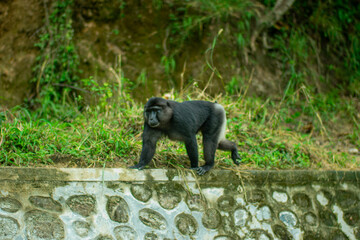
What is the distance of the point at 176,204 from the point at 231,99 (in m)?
3.31

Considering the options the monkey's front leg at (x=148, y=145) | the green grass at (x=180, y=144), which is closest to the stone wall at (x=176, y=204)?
the monkey's front leg at (x=148, y=145)

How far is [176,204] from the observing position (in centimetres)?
441

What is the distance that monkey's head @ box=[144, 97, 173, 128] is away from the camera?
4.28 m

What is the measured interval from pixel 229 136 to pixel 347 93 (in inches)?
184

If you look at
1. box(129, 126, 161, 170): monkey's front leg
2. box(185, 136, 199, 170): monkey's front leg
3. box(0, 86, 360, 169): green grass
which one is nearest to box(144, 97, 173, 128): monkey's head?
box(129, 126, 161, 170): monkey's front leg

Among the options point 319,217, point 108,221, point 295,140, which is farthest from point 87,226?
point 295,140

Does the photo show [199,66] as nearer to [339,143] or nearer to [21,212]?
[339,143]

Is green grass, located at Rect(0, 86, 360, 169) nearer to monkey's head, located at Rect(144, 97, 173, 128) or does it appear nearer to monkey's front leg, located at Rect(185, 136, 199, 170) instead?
monkey's front leg, located at Rect(185, 136, 199, 170)

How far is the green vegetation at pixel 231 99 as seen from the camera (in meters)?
4.96

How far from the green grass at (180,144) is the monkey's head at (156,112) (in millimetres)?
669

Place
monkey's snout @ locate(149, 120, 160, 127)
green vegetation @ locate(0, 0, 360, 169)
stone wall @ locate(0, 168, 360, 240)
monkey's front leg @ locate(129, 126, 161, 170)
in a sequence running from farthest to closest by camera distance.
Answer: green vegetation @ locate(0, 0, 360, 169)
monkey's front leg @ locate(129, 126, 161, 170)
monkey's snout @ locate(149, 120, 160, 127)
stone wall @ locate(0, 168, 360, 240)

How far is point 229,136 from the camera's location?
6.31 metres

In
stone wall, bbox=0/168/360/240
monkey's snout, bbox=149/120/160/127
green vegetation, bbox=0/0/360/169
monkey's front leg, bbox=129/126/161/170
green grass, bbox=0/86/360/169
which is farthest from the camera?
green vegetation, bbox=0/0/360/169

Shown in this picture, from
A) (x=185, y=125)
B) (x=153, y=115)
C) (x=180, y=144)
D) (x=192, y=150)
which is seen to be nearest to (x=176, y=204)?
(x=192, y=150)
